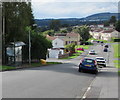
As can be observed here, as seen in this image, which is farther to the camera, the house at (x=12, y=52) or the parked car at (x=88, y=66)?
the house at (x=12, y=52)

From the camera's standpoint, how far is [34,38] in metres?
37.6

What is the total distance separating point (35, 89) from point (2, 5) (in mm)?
17817

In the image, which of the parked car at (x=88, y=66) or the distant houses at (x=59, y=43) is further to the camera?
the distant houses at (x=59, y=43)

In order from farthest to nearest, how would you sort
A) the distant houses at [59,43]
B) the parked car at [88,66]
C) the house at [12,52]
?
the distant houses at [59,43] → the house at [12,52] → the parked car at [88,66]

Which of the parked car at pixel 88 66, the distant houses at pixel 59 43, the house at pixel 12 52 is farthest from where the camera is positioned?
the distant houses at pixel 59 43

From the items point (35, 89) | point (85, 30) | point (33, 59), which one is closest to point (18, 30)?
point (33, 59)

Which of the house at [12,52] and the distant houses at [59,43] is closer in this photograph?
the house at [12,52]

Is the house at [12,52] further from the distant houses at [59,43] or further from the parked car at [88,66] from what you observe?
the distant houses at [59,43]

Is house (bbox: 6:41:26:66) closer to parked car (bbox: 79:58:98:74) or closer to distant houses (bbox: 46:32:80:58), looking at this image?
parked car (bbox: 79:58:98:74)

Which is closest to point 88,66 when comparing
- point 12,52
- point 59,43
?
point 12,52

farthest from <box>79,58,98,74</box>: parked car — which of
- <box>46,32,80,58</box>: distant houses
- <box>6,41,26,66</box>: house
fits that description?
<box>46,32,80,58</box>: distant houses

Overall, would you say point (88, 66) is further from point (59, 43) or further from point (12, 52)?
point (59, 43)

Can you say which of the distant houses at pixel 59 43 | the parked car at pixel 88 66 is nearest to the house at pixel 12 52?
the parked car at pixel 88 66

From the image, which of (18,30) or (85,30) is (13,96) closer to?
(18,30)
